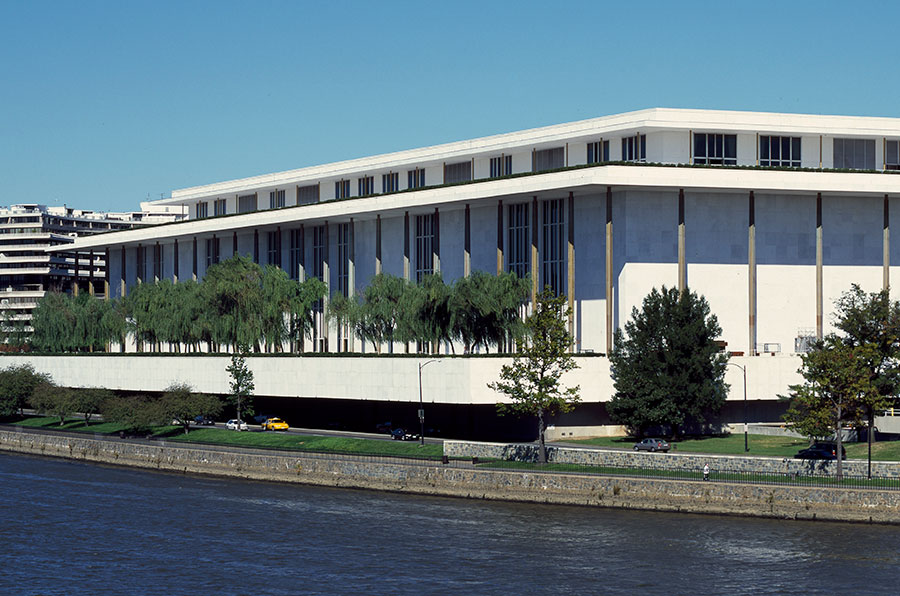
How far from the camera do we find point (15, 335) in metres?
178

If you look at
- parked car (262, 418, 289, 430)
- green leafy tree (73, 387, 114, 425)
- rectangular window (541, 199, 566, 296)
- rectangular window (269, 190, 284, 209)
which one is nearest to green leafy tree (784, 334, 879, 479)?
rectangular window (541, 199, 566, 296)

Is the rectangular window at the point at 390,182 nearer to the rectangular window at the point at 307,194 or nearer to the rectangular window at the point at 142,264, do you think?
the rectangular window at the point at 307,194

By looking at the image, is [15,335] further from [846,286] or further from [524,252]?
[846,286]

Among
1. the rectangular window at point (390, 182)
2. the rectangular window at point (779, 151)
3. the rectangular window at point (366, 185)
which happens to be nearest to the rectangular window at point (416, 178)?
the rectangular window at point (390, 182)

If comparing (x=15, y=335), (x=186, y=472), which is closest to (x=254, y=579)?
(x=186, y=472)

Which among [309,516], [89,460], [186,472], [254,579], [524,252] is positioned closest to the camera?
[254,579]

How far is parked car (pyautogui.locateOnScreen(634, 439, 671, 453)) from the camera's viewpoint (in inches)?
3396

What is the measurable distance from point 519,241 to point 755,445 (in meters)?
32.2

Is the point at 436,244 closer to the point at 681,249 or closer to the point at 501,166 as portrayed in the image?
the point at 501,166

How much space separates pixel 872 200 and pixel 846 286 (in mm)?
7796

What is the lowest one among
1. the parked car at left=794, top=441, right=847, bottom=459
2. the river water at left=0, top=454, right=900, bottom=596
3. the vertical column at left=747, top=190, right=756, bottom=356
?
the river water at left=0, top=454, right=900, bottom=596

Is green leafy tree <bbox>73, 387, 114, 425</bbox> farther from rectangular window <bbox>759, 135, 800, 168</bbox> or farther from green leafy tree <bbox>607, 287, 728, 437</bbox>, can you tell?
rectangular window <bbox>759, 135, 800, 168</bbox>

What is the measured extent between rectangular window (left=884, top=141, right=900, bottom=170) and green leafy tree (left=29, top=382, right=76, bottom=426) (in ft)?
258

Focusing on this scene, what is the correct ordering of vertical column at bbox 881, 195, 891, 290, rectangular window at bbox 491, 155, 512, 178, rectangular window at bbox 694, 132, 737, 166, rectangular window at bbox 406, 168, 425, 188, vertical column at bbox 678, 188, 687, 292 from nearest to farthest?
vertical column at bbox 678, 188, 687, 292 < vertical column at bbox 881, 195, 891, 290 < rectangular window at bbox 694, 132, 737, 166 < rectangular window at bbox 491, 155, 512, 178 < rectangular window at bbox 406, 168, 425, 188
